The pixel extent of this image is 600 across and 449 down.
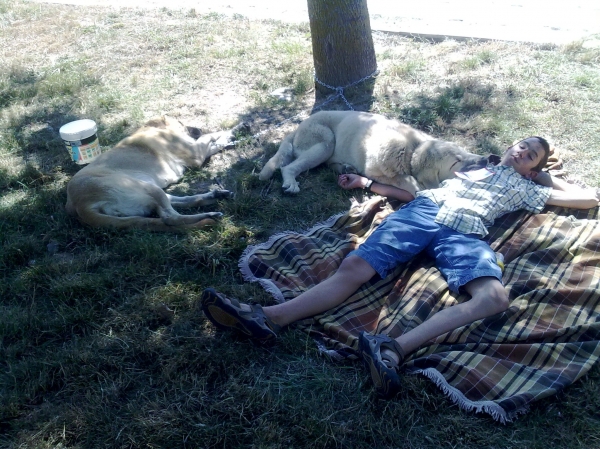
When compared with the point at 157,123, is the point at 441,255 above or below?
below

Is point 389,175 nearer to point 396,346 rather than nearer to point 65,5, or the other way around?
point 396,346

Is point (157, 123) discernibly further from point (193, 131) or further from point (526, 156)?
point (526, 156)

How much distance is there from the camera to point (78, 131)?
213 inches

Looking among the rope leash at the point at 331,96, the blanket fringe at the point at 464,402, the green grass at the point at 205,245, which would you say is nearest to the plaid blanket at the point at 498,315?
the blanket fringe at the point at 464,402

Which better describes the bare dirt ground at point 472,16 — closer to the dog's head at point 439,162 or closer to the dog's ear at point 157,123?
the dog's head at point 439,162

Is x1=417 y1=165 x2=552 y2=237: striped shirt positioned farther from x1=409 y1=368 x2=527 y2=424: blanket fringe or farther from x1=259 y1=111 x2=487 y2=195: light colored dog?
x1=409 y1=368 x2=527 y2=424: blanket fringe

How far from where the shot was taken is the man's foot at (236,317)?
3.14m

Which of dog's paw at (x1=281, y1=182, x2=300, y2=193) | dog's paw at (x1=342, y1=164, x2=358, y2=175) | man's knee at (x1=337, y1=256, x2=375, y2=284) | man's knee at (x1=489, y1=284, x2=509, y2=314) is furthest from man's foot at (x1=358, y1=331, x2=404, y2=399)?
dog's paw at (x1=342, y1=164, x2=358, y2=175)

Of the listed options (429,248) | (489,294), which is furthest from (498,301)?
(429,248)

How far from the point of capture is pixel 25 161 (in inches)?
229

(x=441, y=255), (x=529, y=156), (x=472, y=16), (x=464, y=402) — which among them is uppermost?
(x=472, y=16)

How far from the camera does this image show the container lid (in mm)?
5387

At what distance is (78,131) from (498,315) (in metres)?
4.28

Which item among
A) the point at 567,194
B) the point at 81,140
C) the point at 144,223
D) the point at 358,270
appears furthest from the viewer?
the point at 81,140
